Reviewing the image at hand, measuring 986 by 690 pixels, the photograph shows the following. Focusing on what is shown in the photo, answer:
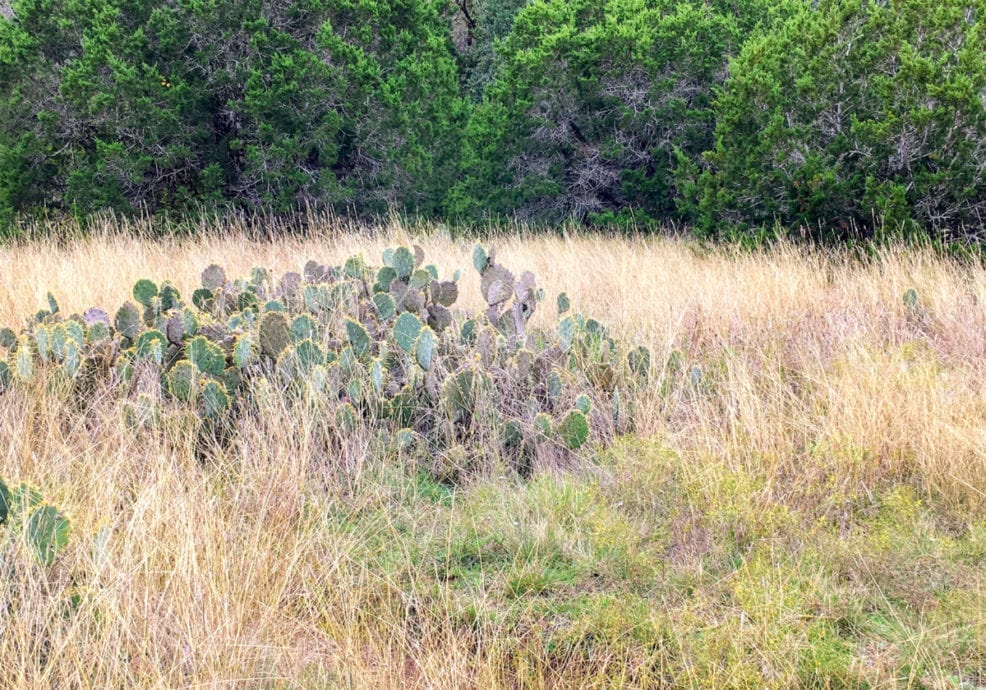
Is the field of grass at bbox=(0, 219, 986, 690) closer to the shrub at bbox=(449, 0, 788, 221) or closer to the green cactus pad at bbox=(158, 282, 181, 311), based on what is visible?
the green cactus pad at bbox=(158, 282, 181, 311)

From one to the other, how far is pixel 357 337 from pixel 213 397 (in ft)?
2.37

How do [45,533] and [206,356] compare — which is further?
[206,356]

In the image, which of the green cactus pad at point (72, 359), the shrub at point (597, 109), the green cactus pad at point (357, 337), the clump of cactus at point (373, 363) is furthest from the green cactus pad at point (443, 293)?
the shrub at point (597, 109)

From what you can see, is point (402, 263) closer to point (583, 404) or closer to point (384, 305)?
point (384, 305)

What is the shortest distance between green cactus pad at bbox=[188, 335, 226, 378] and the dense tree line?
5.32m

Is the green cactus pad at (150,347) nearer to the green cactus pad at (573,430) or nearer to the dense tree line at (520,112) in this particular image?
the green cactus pad at (573,430)

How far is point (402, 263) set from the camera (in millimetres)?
4668

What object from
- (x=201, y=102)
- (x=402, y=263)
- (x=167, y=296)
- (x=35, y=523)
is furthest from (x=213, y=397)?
(x=201, y=102)

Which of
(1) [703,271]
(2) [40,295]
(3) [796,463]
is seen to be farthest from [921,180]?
(2) [40,295]

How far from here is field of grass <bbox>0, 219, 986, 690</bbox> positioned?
2193 mm

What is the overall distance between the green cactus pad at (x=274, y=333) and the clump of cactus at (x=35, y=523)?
1587mm

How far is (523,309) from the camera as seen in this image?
4.78 metres

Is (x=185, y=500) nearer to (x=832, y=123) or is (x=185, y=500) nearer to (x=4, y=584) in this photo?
(x=4, y=584)

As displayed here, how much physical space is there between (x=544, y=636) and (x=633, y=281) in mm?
4388
